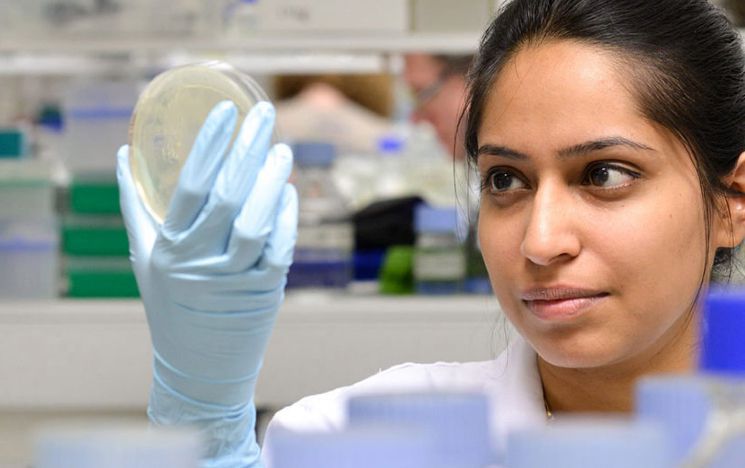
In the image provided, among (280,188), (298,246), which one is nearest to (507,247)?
(280,188)

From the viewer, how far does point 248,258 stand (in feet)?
4.08

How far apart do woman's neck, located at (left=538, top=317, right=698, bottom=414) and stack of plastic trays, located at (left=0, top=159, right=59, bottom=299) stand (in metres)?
1.67

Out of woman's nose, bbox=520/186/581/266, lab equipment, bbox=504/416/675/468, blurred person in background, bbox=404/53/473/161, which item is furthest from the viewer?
blurred person in background, bbox=404/53/473/161

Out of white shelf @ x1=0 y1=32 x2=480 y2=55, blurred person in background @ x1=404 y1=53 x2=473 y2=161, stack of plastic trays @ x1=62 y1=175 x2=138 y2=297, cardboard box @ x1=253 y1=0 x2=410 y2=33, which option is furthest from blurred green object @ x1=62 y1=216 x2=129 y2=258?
blurred person in background @ x1=404 y1=53 x2=473 y2=161

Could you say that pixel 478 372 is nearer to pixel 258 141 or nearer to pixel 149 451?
pixel 258 141

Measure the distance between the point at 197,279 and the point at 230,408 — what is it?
0.17 metres

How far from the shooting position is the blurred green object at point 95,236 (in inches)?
104

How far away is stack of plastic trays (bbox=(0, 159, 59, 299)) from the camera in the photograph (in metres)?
2.68

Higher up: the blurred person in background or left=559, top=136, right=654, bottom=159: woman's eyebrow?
left=559, top=136, right=654, bottom=159: woman's eyebrow

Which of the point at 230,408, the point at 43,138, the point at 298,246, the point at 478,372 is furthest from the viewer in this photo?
the point at 43,138

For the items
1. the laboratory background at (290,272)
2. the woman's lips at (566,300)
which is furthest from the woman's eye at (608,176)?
the laboratory background at (290,272)

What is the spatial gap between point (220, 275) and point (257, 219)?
0.08 metres

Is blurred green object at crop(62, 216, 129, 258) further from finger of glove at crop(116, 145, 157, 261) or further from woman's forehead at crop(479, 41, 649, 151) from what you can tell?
woman's forehead at crop(479, 41, 649, 151)

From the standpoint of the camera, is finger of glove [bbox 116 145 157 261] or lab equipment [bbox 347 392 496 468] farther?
finger of glove [bbox 116 145 157 261]
